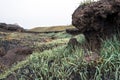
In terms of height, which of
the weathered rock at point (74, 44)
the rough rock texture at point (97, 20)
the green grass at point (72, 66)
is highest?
the rough rock texture at point (97, 20)

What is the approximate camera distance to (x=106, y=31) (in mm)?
10812

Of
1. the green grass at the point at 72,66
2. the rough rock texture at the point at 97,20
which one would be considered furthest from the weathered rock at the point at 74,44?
the rough rock texture at the point at 97,20

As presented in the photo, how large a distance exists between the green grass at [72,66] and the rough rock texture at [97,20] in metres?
0.32

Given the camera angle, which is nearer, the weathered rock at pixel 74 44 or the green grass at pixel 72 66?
the green grass at pixel 72 66

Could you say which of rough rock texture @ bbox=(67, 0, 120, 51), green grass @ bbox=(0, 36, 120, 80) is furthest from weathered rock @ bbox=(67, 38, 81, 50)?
rough rock texture @ bbox=(67, 0, 120, 51)

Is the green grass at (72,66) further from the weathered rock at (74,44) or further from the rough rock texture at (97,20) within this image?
the rough rock texture at (97,20)

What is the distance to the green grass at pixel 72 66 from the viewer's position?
9320 millimetres

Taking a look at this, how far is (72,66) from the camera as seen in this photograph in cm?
980

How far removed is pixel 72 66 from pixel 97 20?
1475 mm

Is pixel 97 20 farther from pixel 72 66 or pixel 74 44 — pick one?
pixel 72 66

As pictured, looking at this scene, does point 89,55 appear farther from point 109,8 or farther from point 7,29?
point 7,29

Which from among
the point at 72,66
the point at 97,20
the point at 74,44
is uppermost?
the point at 97,20

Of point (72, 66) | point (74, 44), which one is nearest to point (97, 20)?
point (74, 44)

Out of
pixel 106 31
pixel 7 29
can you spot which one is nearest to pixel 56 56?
pixel 106 31
